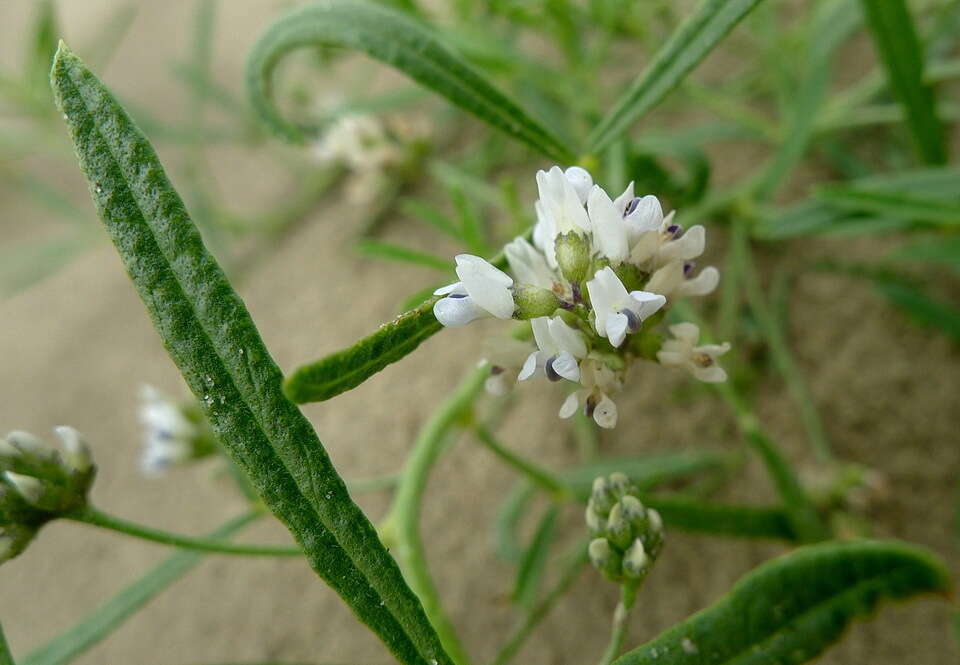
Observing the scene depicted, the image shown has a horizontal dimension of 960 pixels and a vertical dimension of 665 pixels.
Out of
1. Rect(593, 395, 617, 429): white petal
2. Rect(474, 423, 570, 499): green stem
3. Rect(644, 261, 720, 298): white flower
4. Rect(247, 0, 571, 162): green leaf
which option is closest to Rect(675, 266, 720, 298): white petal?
Rect(644, 261, 720, 298): white flower

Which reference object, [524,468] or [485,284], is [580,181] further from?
[524,468]

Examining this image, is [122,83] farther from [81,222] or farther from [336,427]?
[336,427]

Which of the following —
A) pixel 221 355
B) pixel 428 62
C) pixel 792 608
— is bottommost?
pixel 792 608

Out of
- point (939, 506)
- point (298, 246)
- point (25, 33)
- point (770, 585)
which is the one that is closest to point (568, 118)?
point (298, 246)

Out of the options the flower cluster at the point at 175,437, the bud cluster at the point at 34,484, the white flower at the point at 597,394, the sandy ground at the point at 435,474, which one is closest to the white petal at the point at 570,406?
the white flower at the point at 597,394

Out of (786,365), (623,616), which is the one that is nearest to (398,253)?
(623,616)
